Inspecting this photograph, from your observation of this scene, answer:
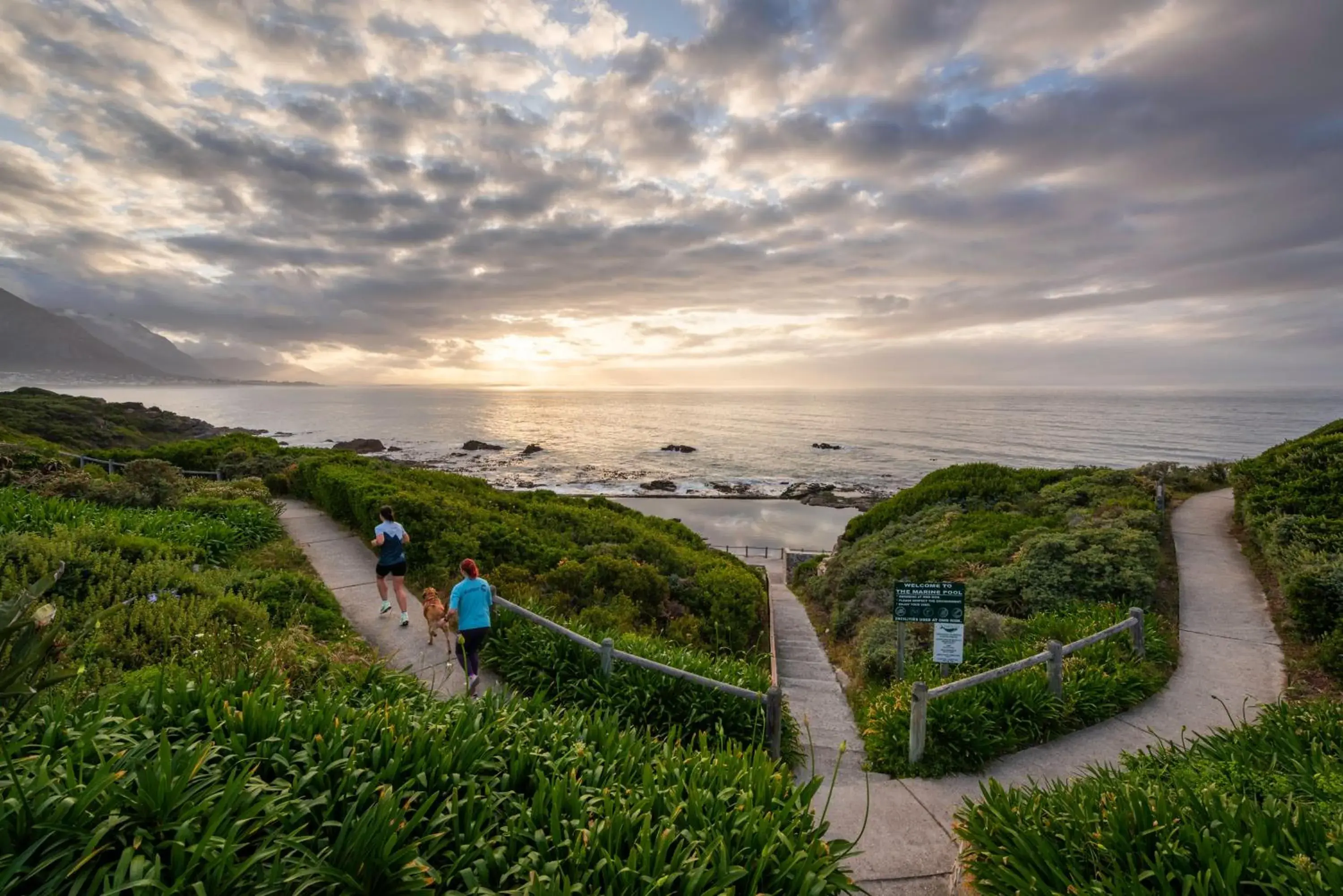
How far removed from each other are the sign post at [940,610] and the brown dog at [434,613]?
597 cm

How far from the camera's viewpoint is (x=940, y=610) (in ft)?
23.9

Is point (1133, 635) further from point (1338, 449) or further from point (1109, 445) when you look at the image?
point (1109, 445)

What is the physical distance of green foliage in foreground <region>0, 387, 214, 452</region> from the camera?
42.8 metres

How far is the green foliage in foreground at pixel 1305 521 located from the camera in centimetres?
814

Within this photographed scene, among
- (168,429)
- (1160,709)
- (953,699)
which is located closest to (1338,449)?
(1160,709)

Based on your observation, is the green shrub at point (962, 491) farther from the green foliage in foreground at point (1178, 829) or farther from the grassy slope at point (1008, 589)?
the green foliage in foreground at point (1178, 829)

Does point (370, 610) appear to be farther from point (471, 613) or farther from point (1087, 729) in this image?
Result: point (1087, 729)

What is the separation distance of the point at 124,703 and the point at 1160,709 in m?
10.2

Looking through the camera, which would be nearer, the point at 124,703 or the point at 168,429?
the point at 124,703

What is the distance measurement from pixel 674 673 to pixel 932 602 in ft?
10.9

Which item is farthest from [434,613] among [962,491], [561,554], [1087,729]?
[962,491]

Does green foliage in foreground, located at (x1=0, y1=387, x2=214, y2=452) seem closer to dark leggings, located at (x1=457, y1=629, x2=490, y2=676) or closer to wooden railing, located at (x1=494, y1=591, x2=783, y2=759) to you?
dark leggings, located at (x1=457, y1=629, x2=490, y2=676)

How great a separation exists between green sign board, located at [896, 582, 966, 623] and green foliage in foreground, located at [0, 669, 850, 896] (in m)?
3.47

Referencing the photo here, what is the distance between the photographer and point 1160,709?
7.16m
